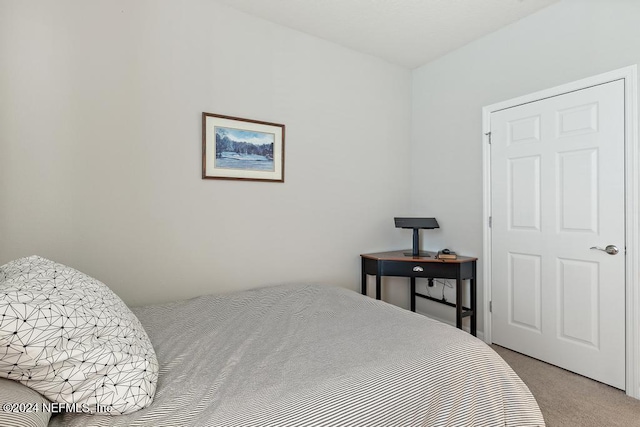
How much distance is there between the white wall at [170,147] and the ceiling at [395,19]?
0.45 ft

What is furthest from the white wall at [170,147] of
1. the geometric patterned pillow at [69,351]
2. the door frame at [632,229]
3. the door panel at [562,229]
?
the door frame at [632,229]

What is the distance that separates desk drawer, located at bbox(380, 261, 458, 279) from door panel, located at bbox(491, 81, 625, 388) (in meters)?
0.45

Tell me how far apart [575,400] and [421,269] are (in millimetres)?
1266

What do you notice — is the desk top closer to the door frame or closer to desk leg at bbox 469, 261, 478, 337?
desk leg at bbox 469, 261, 478, 337

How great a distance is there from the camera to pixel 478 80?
2.98 meters

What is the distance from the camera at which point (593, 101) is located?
2246 millimetres

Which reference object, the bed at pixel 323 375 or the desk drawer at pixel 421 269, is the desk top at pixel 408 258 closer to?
the desk drawer at pixel 421 269

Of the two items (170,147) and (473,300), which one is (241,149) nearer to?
(170,147)

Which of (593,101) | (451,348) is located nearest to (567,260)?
(593,101)

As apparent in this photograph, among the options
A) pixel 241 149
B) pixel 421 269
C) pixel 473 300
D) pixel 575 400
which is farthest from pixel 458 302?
pixel 241 149

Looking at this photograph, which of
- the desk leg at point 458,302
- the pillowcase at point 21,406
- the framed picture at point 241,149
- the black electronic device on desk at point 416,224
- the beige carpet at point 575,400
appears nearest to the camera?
the pillowcase at point 21,406

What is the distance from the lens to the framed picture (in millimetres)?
2396

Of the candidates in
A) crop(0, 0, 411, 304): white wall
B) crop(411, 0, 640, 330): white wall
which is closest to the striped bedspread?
crop(0, 0, 411, 304): white wall

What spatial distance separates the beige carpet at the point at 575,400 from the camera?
5.99 feet
